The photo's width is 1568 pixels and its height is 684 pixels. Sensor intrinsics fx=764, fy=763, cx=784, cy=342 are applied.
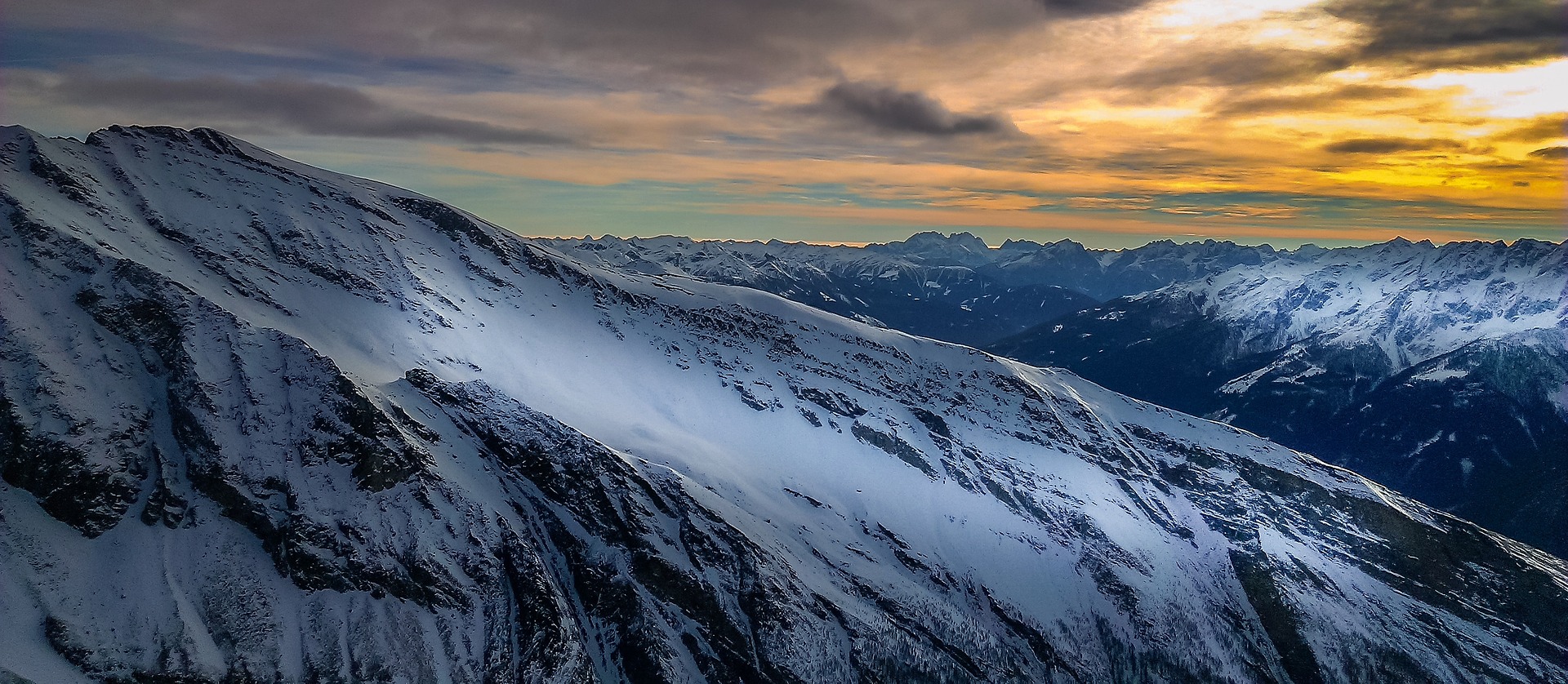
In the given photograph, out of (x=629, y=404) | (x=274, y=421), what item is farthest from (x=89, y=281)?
(x=629, y=404)

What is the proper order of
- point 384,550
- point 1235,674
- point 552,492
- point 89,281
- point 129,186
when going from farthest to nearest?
point 1235,674
point 129,186
point 552,492
point 89,281
point 384,550

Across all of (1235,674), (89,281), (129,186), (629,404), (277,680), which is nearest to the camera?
(277,680)

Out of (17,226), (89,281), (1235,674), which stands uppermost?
(17,226)

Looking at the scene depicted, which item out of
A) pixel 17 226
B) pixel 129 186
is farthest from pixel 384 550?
pixel 129 186

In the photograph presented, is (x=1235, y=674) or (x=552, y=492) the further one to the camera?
(x=1235, y=674)

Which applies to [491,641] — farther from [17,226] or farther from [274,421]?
[17,226]

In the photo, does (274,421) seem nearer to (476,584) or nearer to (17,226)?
(476,584)

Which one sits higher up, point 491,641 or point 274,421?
point 274,421
